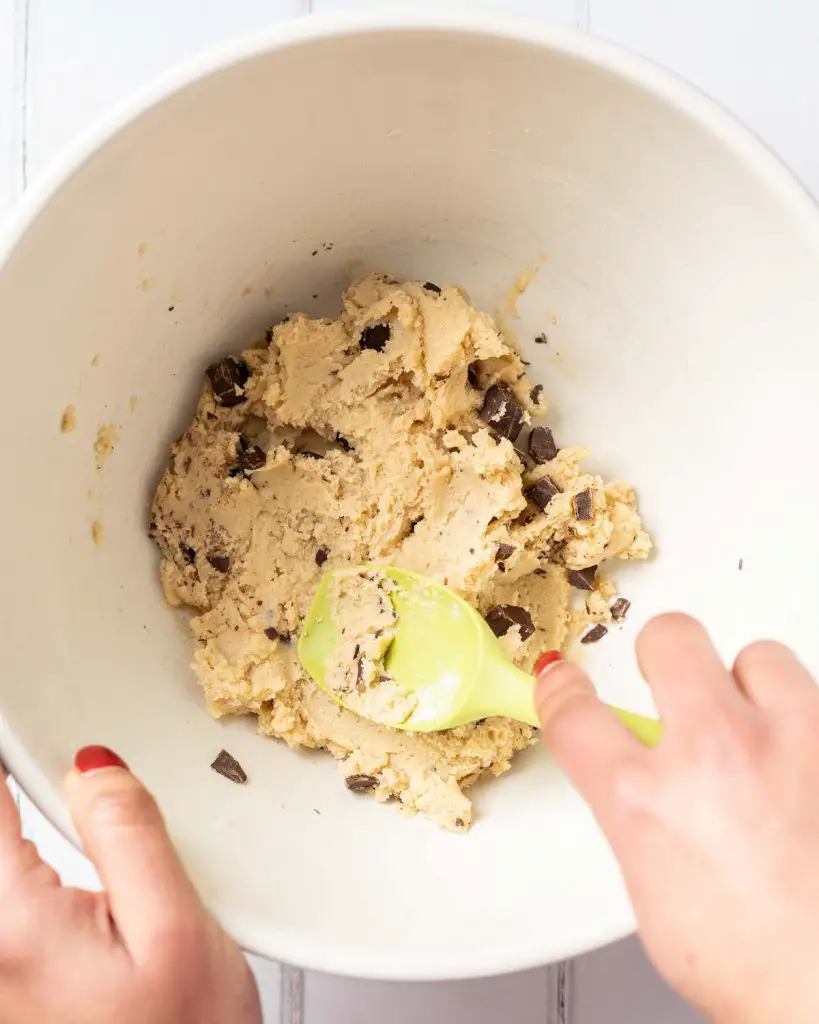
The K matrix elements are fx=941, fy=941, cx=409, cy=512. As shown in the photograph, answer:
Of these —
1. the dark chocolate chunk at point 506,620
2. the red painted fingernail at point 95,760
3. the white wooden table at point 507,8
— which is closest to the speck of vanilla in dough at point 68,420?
the red painted fingernail at point 95,760

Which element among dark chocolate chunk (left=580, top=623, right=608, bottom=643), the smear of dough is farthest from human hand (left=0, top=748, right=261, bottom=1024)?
the smear of dough

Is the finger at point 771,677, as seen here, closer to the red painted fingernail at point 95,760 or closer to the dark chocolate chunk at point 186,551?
the red painted fingernail at point 95,760

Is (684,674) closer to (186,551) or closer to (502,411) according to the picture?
(502,411)

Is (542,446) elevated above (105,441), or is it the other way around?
(105,441)

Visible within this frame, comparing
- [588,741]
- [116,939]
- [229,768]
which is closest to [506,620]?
[229,768]

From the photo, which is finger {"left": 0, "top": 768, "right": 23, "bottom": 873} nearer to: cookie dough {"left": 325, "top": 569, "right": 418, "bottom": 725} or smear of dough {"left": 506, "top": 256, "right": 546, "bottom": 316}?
cookie dough {"left": 325, "top": 569, "right": 418, "bottom": 725}

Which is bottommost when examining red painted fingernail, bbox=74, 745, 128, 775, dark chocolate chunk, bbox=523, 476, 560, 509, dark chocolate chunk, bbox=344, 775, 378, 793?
dark chocolate chunk, bbox=344, 775, 378, 793
